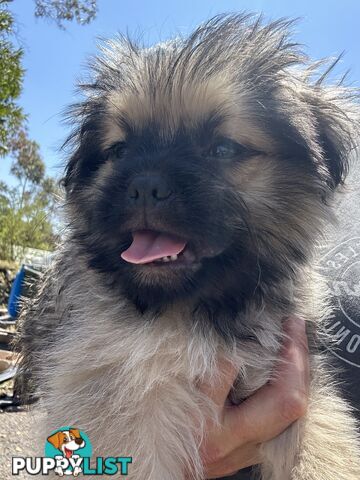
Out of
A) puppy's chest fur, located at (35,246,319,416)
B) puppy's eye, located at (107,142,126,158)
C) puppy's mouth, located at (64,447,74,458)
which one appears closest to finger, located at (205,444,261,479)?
puppy's chest fur, located at (35,246,319,416)

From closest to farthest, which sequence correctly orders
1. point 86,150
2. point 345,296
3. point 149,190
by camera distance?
point 149,190 < point 86,150 < point 345,296

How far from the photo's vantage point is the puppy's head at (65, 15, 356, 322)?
159cm

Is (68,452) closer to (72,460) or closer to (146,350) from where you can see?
(72,460)

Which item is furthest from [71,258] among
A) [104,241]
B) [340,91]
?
[340,91]

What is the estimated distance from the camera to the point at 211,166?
67.3 inches

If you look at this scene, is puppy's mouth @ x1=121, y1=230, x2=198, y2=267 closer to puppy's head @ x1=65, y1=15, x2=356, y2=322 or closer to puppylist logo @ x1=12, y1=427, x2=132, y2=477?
puppy's head @ x1=65, y1=15, x2=356, y2=322

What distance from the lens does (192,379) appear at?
1.63 meters

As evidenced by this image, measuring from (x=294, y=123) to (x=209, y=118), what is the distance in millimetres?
314

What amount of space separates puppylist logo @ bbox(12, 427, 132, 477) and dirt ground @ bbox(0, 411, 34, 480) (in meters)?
1.35

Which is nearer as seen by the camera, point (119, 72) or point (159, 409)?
point (159, 409)

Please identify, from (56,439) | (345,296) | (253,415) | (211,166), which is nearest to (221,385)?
(253,415)

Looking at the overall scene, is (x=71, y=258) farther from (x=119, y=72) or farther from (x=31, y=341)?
(x=119, y=72)

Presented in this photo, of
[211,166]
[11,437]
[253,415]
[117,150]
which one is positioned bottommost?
[11,437]

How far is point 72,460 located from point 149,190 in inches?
35.9
